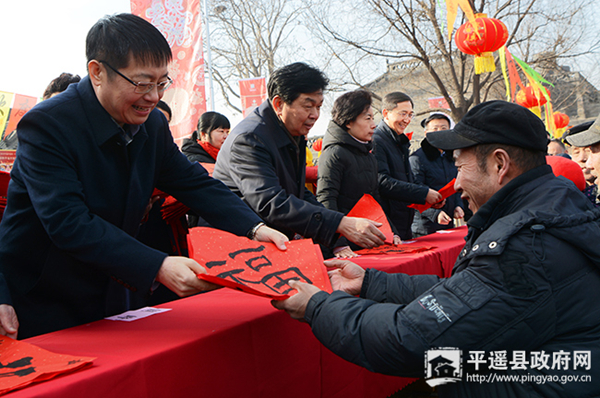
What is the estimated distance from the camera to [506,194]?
135cm

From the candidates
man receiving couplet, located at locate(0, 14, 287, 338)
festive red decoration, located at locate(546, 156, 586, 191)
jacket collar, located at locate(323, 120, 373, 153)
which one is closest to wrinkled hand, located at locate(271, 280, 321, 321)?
man receiving couplet, located at locate(0, 14, 287, 338)

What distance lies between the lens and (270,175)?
88.7 inches

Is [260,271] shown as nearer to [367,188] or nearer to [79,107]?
[79,107]

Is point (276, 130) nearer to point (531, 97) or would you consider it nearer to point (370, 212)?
point (370, 212)

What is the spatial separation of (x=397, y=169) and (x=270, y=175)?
1995mm

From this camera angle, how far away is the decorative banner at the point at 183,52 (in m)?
6.65

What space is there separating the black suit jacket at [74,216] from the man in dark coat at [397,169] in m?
2.39

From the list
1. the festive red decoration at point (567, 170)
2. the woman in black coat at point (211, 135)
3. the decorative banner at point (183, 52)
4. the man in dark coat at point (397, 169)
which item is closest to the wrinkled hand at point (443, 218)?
the man in dark coat at point (397, 169)

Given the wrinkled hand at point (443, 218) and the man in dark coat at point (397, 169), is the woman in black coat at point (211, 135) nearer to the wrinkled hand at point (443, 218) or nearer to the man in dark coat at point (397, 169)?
the man in dark coat at point (397, 169)

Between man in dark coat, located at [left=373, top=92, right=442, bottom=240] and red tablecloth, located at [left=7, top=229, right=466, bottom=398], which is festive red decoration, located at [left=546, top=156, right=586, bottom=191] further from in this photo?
red tablecloth, located at [left=7, top=229, right=466, bottom=398]

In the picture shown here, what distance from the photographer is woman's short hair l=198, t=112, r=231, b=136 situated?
4.10 m

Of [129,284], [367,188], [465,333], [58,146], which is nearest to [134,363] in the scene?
[129,284]

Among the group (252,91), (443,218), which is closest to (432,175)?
(443,218)

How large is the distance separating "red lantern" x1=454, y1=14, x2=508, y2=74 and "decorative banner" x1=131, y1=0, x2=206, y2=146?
4296 mm
